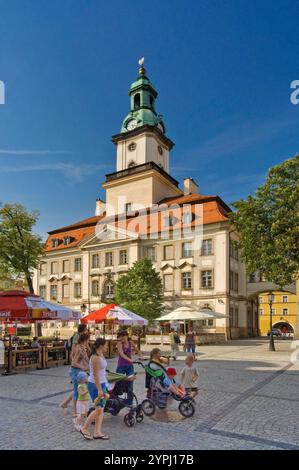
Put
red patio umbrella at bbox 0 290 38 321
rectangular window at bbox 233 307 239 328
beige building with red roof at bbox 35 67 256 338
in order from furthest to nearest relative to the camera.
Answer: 1. rectangular window at bbox 233 307 239 328
2. beige building with red roof at bbox 35 67 256 338
3. red patio umbrella at bbox 0 290 38 321

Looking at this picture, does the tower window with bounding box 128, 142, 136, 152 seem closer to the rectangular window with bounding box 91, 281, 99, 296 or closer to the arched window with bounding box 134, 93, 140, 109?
the arched window with bounding box 134, 93, 140, 109

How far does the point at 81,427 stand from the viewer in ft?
23.4

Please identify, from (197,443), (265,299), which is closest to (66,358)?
(197,443)

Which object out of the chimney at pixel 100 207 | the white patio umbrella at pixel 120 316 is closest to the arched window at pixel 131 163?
the chimney at pixel 100 207

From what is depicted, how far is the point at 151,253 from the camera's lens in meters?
46.3

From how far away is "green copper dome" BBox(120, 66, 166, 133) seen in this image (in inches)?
2335

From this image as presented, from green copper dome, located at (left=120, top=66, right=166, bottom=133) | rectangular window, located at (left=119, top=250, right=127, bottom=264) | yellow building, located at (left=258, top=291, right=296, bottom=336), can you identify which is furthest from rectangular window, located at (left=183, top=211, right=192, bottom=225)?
yellow building, located at (left=258, top=291, right=296, bottom=336)

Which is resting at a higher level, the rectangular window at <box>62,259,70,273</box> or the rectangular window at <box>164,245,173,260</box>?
the rectangular window at <box>164,245,173,260</box>

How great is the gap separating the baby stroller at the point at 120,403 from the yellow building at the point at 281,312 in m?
68.2

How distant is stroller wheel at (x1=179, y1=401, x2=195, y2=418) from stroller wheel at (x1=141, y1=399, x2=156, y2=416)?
0.57 meters

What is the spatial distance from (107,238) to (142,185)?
9398 mm

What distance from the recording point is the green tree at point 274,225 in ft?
82.1

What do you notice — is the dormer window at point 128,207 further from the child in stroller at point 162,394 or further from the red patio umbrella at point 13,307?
the child in stroller at point 162,394
